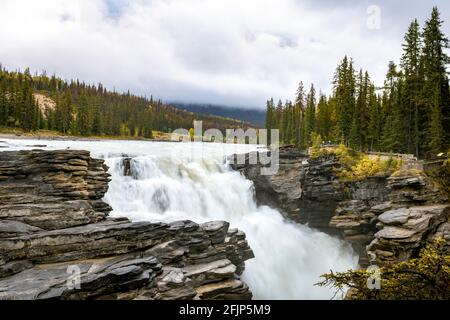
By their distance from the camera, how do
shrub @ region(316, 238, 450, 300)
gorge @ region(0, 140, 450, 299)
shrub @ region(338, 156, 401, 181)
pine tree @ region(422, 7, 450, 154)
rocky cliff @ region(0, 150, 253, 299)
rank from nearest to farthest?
shrub @ region(316, 238, 450, 300), rocky cliff @ region(0, 150, 253, 299), gorge @ region(0, 140, 450, 299), shrub @ region(338, 156, 401, 181), pine tree @ region(422, 7, 450, 154)

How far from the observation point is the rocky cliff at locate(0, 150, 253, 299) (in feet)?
50.7

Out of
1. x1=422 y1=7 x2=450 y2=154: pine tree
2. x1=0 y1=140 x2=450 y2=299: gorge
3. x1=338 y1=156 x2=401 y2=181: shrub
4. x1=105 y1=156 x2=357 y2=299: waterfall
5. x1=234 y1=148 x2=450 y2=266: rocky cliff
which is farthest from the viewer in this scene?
x1=422 y1=7 x2=450 y2=154: pine tree

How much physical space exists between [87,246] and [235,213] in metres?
17.5

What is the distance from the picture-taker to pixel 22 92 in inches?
3344

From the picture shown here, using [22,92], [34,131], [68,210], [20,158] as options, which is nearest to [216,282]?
[68,210]

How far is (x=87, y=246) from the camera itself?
1831 cm

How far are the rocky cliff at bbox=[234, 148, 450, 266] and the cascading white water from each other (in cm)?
180

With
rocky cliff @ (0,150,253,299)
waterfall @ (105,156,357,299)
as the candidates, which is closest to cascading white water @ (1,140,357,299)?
waterfall @ (105,156,357,299)

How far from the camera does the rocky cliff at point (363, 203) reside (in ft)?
81.5

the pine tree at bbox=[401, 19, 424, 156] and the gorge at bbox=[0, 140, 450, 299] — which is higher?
the pine tree at bbox=[401, 19, 424, 156]

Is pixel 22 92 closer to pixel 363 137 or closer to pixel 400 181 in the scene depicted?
pixel 363 137

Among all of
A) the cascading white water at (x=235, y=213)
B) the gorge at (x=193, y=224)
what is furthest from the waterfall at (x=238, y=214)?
the gorge at (x=193, y=224)

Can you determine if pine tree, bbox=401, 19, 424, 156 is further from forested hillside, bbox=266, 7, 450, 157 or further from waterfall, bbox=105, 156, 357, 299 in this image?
waterfall, bbox=105, 156, 357, 299

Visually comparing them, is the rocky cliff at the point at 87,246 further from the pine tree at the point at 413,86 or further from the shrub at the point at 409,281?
the pine tree at the point at 413,86
